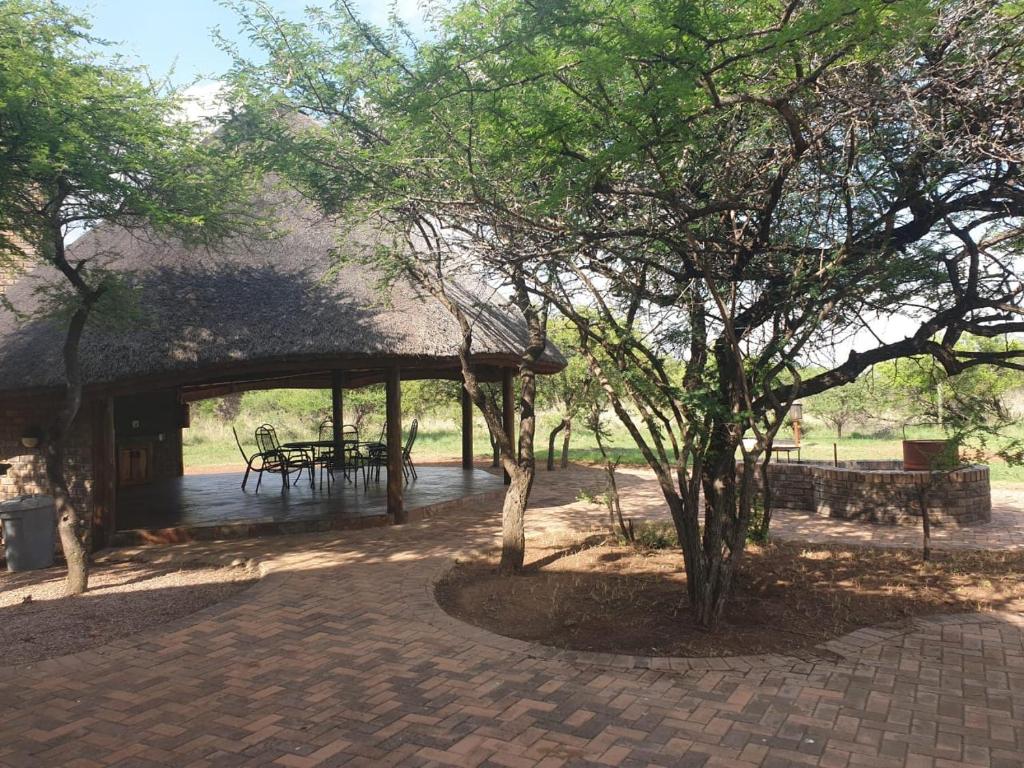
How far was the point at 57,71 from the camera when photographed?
18.1 ft

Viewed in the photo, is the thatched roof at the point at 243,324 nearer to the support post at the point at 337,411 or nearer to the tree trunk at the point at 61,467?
the tree trunk at the point at 61,467

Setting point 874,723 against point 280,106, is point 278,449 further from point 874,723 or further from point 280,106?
point 874,723

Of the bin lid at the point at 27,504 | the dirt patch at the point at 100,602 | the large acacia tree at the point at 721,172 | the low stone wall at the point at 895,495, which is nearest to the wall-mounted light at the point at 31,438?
the bin lid at the point at 27,504

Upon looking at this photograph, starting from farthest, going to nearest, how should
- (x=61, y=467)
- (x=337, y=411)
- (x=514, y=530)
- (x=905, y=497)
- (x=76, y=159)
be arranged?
(x=337, y=411), (x=905, y=497), (x=514, y=530), (x=61, y=467), (x=76, y=159)

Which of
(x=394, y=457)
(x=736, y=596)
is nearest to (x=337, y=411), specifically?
(x=394, y=457)

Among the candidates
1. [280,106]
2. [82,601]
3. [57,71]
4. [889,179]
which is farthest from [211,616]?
[889,179]

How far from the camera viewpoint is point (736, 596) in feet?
16.2

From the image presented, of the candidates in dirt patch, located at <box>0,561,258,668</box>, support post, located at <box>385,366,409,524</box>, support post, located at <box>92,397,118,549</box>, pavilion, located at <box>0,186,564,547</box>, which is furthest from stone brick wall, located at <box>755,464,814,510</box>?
support post, located at <box>92,397,118,549</box>

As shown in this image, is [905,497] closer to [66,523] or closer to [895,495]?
[895,495]

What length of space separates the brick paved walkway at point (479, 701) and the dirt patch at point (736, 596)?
230mm

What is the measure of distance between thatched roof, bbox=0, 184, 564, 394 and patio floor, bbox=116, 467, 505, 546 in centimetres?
172

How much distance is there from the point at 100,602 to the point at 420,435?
1876 cm

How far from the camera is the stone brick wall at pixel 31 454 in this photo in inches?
306

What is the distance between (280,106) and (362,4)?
1.06 meters
